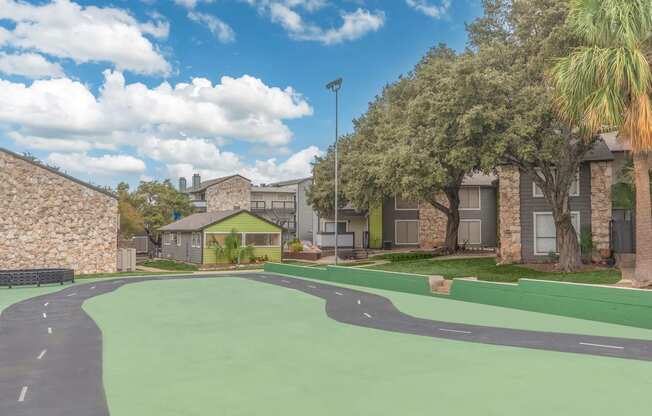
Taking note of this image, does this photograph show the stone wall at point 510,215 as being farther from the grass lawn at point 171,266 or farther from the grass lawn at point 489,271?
Answer: the grass lawn at point 171,266

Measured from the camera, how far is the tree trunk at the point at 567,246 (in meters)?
24.7

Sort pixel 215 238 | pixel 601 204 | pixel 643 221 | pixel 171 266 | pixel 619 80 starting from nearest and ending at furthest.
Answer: pixel 619 80, pixel 643 221, pixel 601 204, pixel 215 238, pixel 171 266

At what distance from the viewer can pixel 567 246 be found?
2483 cm

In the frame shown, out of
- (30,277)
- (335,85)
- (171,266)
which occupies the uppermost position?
(335,85)

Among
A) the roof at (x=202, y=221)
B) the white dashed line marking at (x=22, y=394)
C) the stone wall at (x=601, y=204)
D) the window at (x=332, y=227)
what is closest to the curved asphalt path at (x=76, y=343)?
the white dashed line marking at (x=22, y=394)

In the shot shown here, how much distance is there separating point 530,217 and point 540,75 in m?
8.67

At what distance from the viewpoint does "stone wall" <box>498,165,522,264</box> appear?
28828mm

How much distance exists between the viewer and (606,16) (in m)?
16.0

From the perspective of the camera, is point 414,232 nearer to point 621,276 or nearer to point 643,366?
point 621,276

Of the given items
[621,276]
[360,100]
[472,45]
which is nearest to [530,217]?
[621,276]

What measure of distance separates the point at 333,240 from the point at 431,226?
9.35 m

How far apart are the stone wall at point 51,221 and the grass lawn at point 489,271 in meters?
19.3

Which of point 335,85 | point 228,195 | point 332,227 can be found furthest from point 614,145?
point 228,195

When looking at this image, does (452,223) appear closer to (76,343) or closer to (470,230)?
(470,230)
